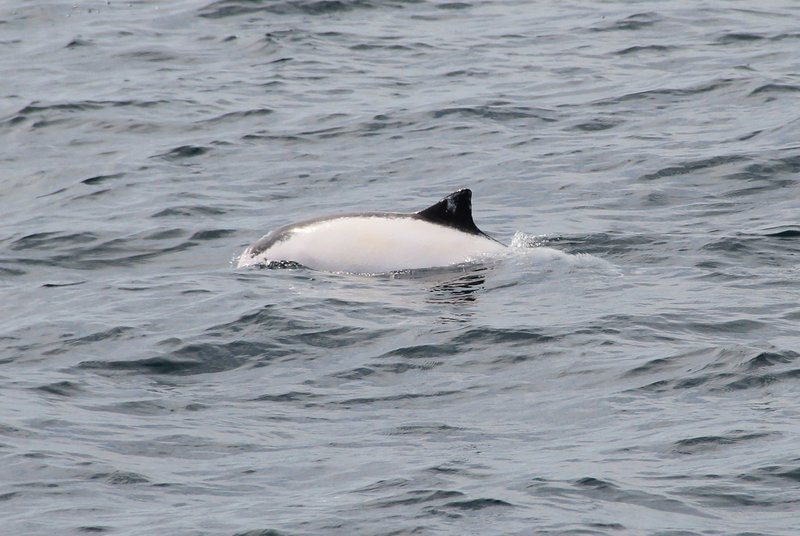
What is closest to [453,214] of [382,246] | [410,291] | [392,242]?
[392,242]

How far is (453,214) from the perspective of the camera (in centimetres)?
1616

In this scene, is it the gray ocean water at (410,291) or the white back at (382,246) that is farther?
the white back at (382,246)

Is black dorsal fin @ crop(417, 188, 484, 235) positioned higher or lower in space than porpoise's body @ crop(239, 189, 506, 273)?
higher

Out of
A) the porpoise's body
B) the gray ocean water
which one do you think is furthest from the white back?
the gray ocean water

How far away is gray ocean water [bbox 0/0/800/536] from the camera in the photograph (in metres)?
10.5

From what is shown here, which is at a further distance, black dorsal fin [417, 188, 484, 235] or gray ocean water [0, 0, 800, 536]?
black dorsal fin [417, 188, 484, 235]

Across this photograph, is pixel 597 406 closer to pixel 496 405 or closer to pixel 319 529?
pixel 496 405

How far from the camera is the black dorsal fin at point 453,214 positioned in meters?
16.0

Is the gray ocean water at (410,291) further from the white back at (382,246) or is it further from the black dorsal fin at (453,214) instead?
the black dorsal fin at (453,214)

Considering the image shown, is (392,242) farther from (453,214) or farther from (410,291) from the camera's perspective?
(410,291)

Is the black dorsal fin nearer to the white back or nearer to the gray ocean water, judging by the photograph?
the white back

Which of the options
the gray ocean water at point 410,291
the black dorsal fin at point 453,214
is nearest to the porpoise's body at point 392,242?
the black dorsal fin at point 453,214

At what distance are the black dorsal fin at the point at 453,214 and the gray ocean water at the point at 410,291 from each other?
493mm

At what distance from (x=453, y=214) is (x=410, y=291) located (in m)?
1.21
